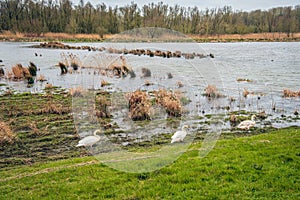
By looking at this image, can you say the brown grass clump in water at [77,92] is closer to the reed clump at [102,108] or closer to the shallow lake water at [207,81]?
the shallow lake water at [207,81]

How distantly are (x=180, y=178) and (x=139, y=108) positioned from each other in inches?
301

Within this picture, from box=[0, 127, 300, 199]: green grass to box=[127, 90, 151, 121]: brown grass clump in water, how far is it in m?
5.63

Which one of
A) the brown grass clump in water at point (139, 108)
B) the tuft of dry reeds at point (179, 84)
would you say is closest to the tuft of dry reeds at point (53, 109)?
the brown grass clump in water at point (139, 108)

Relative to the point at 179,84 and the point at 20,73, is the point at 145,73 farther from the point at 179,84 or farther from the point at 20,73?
the point at 20,73

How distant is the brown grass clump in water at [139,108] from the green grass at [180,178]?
18.5 ft

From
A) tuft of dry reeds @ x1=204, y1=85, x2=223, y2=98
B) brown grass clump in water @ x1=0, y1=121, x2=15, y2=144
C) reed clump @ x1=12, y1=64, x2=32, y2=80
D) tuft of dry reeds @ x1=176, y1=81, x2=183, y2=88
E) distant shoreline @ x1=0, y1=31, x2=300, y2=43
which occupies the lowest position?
brown grass clump in water @ x1=0, y1=121, x2=15, y2=144

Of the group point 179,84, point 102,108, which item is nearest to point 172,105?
point 102,108

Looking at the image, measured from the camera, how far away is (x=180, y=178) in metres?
6.89

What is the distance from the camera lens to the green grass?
6191 millimetres

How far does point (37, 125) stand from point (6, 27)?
82.6 meters

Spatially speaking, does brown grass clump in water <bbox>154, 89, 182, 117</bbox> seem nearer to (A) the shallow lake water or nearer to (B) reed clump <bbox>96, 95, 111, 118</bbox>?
(A) the shallow lake water

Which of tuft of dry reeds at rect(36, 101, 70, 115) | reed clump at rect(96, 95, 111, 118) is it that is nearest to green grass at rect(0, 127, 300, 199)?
reed clump at rect(96, 95, 111, 118)

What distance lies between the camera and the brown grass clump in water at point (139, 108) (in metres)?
14.2

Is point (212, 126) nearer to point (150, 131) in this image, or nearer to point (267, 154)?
point (150, 131)
